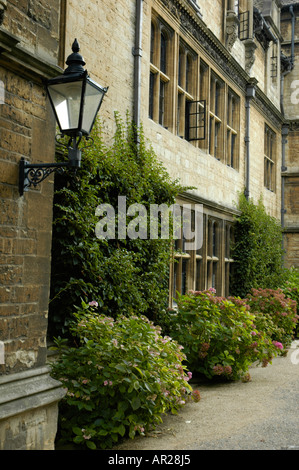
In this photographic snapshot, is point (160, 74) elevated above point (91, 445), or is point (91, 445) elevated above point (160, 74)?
point (160, 74)

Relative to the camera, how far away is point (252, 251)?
11273 millimetres

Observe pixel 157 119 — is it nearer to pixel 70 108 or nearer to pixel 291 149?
pixel 70 108

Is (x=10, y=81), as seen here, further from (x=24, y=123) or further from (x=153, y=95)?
(x=153, y=95)

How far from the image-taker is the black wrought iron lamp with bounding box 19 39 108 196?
12.1ft

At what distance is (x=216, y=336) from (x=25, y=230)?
11.3 ft

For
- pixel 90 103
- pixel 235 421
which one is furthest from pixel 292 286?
pixel 90 103

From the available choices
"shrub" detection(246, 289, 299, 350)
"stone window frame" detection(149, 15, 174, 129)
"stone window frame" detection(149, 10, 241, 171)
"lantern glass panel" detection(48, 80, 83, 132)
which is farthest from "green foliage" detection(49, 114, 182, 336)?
"shrub" detection(246, 289, 299, 350)

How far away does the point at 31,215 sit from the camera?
3824 millimetres

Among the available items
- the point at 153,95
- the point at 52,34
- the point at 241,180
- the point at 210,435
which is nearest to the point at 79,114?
the point at 52,34

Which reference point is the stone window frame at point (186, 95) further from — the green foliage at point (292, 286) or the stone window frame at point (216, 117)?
the green foliage at point (292, 286)

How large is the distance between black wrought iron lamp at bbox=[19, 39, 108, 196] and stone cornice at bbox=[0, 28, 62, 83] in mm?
122

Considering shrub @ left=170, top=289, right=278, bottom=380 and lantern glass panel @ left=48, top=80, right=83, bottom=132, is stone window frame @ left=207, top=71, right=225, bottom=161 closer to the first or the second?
shrub @ left=170, top=289, right=278, bottom=380

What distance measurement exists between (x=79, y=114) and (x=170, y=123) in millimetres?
4660

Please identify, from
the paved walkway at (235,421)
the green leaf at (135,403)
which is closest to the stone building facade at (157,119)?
the green leaf at (135,403)
